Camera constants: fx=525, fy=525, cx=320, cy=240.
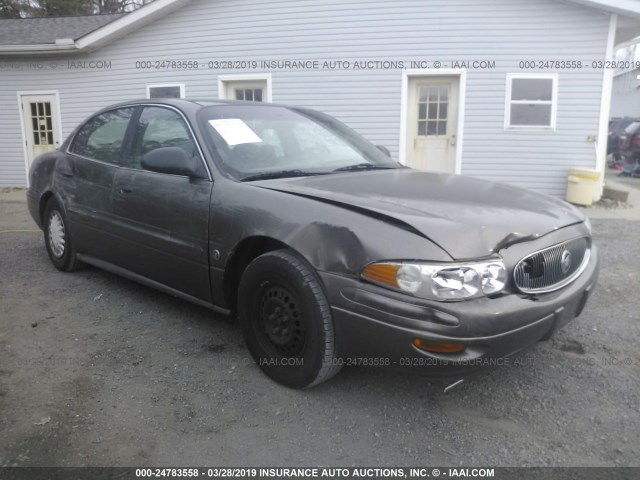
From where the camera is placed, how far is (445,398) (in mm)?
2736

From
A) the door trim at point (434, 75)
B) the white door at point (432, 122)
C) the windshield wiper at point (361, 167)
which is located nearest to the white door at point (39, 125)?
the door trim at point (434, 75)

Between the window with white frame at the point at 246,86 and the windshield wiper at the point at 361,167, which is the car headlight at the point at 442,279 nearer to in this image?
the windshield wiper at the point at 361,167

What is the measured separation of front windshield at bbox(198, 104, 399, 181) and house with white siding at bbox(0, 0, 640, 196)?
643 centimetres

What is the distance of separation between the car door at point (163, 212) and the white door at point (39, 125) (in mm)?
9900

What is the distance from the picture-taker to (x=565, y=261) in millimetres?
2688

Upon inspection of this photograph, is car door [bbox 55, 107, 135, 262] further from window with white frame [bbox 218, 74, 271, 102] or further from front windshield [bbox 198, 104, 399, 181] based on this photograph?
window with white frame [bbox 218, 74, 271, 102]

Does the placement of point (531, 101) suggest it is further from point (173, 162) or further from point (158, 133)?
point (173, 162)

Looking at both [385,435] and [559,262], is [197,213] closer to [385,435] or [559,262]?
[385,435]

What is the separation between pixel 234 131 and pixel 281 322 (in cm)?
134

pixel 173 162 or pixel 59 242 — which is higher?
pixel 173 162

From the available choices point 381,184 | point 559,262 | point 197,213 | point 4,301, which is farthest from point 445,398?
point 4,301

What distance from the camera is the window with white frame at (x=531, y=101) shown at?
31.0 feet

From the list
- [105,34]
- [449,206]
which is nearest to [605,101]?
[449,206]

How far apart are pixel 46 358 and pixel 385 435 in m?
2.10
